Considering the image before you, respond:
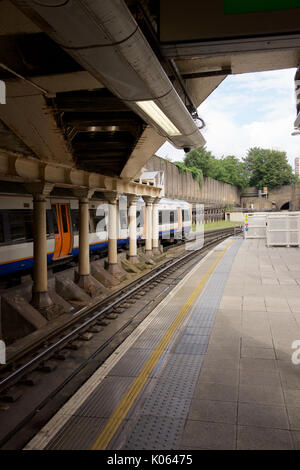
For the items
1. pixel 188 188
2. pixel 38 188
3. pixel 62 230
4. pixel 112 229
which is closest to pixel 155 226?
pixel 112 229

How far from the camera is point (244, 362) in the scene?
5.62m

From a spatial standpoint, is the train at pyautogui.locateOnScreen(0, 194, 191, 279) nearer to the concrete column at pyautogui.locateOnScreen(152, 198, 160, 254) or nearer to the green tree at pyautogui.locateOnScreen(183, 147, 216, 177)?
the concrete column at pyautogui.locateOnScreen(152, 198, 160, 254)

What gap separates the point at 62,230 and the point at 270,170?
87.4 metres

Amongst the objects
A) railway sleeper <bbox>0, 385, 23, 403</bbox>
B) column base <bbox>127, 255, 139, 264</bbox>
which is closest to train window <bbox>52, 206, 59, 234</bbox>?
column base <bbox>127, 255, 139, 264</bbox>

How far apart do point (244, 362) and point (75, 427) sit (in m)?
2.63

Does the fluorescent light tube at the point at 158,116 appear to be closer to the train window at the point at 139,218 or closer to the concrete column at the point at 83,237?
the concrete column at the point at 83,237

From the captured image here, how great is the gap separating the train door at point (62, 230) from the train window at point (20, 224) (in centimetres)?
148

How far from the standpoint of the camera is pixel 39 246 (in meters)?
9.37

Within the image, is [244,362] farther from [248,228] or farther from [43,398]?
[248,228]

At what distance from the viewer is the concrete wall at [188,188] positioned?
112 feet

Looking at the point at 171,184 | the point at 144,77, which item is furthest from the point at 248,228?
the point at 144,77

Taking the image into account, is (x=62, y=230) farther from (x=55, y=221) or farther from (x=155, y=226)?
(x=155, y=226)

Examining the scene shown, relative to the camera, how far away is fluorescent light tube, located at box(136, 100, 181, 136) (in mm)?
4969

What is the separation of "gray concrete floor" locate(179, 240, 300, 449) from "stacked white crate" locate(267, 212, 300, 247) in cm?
1116
